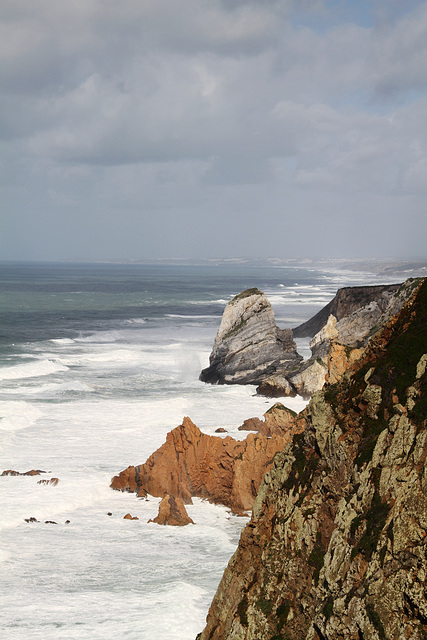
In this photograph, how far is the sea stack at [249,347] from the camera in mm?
48531

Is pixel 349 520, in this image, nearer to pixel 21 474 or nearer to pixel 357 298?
pixel 21 474

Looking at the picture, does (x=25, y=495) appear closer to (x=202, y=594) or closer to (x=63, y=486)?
(x=63, y=486)

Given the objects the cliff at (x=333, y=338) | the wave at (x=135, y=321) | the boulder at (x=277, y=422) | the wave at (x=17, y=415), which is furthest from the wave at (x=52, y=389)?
the wave at (x=135, y=321)

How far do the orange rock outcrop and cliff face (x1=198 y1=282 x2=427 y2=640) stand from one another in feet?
43.5

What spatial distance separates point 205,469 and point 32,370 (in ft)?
105

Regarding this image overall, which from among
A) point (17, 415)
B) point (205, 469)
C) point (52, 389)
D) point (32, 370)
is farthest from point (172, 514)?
point (32, 370)

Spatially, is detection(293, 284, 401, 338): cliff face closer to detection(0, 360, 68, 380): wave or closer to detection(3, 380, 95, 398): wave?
detection(3, 380, 95, 398): wave

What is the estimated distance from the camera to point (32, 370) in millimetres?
53750

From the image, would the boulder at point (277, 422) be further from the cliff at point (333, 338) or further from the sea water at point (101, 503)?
the cliff at point (333, 338)

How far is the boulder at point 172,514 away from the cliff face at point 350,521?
11.2m

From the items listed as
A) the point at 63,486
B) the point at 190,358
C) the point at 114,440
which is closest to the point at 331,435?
the point at 63,486

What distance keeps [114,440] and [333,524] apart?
23742mm

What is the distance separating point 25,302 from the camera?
419 ft

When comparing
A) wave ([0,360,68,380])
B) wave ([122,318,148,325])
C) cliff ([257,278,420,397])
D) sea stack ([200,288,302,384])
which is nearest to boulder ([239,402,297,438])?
cliff ([257,278,420,397])
